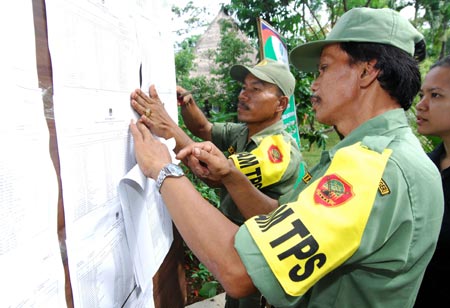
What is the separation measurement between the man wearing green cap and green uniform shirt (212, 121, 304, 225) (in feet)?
2.42

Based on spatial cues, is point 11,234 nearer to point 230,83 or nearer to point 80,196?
point 80,196

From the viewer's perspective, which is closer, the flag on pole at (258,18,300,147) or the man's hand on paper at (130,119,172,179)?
the man's hand on paper at (130,119,172,179)

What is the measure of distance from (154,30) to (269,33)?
1.69 metres

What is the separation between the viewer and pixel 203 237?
0.81 metres

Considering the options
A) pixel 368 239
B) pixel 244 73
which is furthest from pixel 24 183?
pixel 244 73

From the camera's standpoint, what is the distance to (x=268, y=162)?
6.06 feet

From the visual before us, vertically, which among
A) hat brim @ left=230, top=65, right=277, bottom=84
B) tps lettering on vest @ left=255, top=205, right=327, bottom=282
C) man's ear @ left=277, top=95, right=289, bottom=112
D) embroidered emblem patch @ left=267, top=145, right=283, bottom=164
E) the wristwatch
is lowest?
tps lettering on vest @ left=255, top=205, right=327, bottom=282

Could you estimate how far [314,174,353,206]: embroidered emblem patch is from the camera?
2.47 ft

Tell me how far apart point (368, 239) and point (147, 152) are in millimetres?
618

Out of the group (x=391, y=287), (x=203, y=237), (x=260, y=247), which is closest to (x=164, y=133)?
(x=203, y=237)

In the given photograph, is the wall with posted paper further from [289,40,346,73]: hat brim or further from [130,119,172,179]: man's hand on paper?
[289,40,346,73]: hat brim

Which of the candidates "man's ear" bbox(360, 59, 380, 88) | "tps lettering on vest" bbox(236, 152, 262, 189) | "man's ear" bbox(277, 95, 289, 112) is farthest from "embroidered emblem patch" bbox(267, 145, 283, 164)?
"man's ear" bbox(360, 59, 380, 88)

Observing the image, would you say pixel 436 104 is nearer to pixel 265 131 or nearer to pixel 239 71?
pixel 265 131

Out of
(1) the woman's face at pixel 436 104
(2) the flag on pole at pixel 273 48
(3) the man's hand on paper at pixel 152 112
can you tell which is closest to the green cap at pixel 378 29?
(3) the man's hand on paper at pixel 152 112
